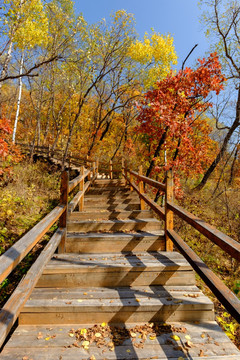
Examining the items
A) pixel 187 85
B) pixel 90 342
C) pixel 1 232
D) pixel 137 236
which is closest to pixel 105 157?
pixel 187 85

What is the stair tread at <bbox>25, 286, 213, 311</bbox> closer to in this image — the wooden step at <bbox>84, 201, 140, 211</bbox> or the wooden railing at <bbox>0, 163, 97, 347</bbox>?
the wooden railing at <bbox>0, 163, 97, 347</bbox>

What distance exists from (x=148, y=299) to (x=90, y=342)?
30.7 inches

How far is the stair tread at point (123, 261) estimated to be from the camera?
2811 mm

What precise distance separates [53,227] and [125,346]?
5369mm

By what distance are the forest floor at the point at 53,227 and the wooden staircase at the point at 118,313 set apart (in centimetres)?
190

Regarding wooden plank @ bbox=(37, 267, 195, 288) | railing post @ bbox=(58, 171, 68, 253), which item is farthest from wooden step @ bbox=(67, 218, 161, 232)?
wooden plank @ bbox=(37, 267, 195, 288)

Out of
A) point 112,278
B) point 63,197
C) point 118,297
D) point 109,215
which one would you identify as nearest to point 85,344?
point 118,297

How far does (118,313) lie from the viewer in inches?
90.0

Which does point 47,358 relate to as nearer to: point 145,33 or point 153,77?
point 153,77

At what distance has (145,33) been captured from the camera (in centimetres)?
1784

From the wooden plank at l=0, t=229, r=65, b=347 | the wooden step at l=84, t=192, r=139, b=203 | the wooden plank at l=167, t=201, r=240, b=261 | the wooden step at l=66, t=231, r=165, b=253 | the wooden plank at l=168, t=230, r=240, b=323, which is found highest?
the wooden plank at l=167, t=201, r=240, b=261

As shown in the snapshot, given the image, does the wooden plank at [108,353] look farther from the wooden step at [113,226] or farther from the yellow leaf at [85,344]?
the wooden step at [113,226]

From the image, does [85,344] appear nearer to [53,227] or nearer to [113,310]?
[113,310]

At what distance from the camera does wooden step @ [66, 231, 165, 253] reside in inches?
141
